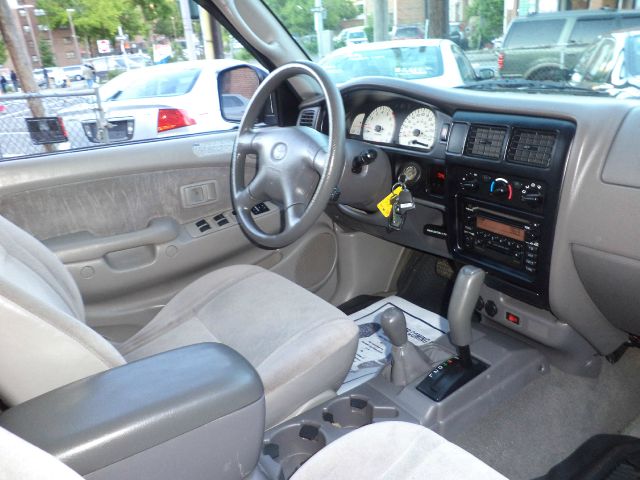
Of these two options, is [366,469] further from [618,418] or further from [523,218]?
[618,418]

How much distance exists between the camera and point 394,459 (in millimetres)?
983

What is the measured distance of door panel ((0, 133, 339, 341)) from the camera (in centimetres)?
A: 191

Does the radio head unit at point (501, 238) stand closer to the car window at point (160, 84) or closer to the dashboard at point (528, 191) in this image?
the dashboard at point (528, 191)

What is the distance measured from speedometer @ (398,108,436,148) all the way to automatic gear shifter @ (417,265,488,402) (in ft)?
1.53

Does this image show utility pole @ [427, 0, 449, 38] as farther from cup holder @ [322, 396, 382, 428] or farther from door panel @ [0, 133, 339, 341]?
cup holder @ [322, 396, 382, 428]

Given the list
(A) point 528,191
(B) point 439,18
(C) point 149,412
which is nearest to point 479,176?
(A) point 528,191

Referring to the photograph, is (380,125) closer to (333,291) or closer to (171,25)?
(333,291)

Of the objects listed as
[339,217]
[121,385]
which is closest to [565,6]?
[339,217]

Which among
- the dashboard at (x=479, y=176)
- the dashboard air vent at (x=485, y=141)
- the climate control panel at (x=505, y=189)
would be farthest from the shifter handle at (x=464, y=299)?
the dashboard air vent at (x=485, y=141)

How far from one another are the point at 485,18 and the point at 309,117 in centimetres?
75

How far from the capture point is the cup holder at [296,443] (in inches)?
58.8

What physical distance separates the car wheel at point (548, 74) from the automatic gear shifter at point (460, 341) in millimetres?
617

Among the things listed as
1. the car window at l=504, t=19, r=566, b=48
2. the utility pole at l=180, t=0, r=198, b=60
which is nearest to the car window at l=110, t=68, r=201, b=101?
the utility pole at l=180, t=0, r=198, b=60

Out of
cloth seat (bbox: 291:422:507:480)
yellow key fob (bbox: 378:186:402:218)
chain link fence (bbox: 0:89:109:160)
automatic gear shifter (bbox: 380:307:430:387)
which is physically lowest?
automatic gear shifter (bbox: 380:307:430:387)
